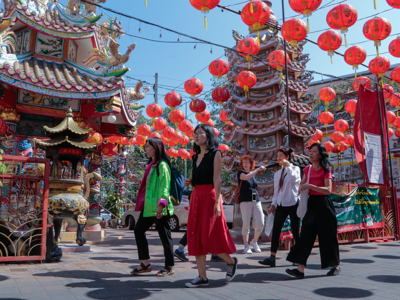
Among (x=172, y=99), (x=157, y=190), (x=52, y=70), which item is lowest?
(x=157, y=190)

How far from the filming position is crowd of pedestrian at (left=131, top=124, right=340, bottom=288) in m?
3.98

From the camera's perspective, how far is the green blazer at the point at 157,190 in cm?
457

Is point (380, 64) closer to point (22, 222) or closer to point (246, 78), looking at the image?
point (246, 78)

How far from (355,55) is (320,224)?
7595mm

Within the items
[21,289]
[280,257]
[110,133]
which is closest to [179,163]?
[110,133]

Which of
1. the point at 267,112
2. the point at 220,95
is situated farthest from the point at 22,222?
the point at 267,112

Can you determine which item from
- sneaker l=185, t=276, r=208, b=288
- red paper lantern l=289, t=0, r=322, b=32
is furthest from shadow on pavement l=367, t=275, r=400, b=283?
red paper lantern l=289, t=0, r=322, b=32

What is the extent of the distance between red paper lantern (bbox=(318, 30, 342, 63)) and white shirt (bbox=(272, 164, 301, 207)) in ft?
17.7

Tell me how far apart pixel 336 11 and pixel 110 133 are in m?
7.60

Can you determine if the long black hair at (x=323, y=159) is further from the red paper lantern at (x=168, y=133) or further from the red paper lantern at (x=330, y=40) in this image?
the red paper lantern at (x=168, y=133)

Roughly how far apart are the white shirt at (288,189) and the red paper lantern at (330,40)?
17.7 feet

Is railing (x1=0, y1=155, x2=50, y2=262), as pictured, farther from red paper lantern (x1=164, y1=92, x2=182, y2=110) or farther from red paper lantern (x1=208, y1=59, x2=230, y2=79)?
red paper lantern (x1=164, y1=92, x2=182, y2=110)

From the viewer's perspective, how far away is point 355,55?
34.3 feet

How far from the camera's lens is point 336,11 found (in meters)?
8.61
